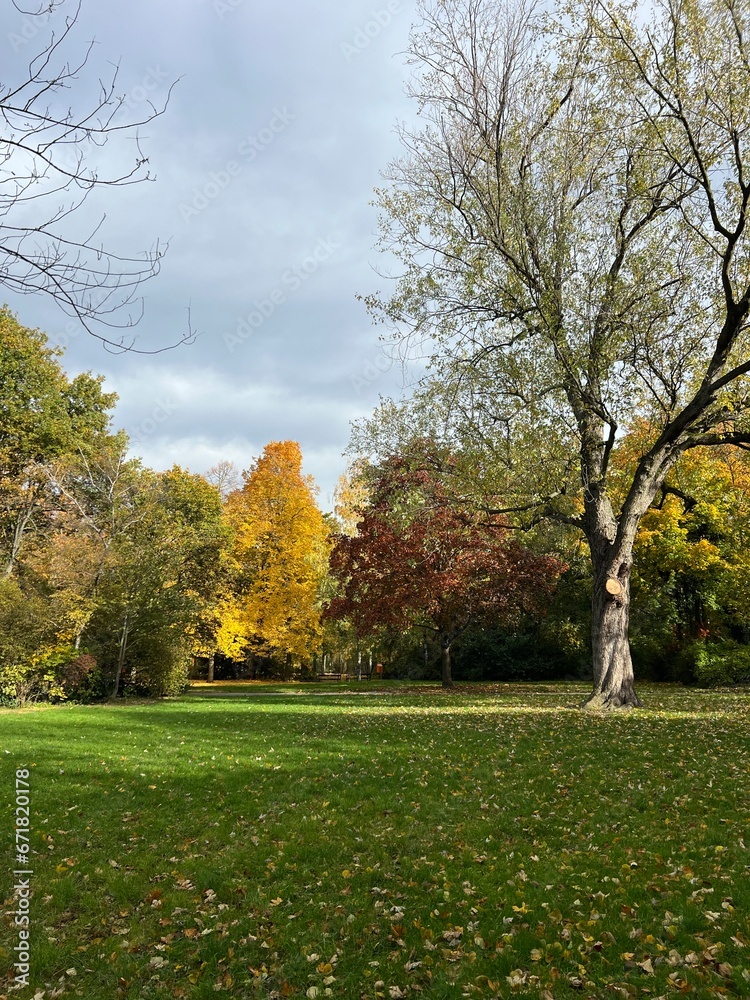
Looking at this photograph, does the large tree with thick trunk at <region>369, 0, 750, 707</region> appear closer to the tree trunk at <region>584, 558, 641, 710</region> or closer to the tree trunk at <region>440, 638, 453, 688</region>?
the tree trunk at <region>584, 558, 641, 710</region>

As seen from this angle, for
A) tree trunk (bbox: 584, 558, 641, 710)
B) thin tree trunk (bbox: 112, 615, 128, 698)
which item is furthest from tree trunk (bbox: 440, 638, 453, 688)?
thin tree trunk (bbox: 112, 615, 128, 698)

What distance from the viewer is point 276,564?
99.8ft

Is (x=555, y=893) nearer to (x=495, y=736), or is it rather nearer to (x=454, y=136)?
(x=495, y=736)

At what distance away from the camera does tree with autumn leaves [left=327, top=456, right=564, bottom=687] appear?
2058 centimetres

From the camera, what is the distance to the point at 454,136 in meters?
13.3

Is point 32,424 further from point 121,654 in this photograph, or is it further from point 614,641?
point 614,641

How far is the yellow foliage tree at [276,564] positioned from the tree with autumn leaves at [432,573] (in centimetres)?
678

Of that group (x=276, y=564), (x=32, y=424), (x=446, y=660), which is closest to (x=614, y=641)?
(x=446, y=660)

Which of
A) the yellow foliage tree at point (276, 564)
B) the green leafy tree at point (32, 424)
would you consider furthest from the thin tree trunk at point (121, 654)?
the yellow foliage tree at point (276, 564)

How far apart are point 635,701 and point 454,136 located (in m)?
13.5

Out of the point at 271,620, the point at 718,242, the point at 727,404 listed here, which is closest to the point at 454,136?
the point at 718,242

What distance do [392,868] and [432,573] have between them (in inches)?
605

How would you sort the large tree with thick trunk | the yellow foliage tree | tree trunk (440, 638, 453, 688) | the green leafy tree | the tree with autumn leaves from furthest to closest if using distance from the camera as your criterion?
the yellow foliage tree, the green leafy tree, tree trunk (440, 638, 453, 688), the tree with autumn leaves, the large tree with thick trunk

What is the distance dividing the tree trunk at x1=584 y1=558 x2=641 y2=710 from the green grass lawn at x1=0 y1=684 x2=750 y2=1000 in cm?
305
